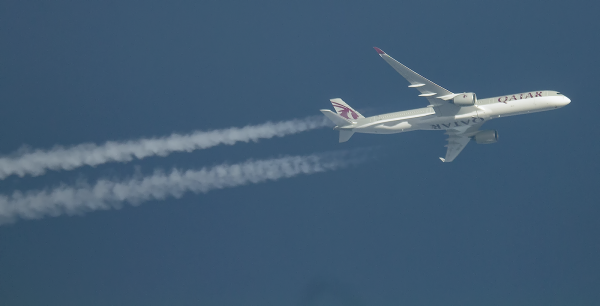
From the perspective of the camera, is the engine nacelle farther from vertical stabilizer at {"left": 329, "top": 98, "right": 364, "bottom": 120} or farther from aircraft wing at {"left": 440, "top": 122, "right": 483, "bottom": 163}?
vertical stabilizer at {"left": 329, "top": 98, "right": 364, "bottom": 120}

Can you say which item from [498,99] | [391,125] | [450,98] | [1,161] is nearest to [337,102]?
[391,125]

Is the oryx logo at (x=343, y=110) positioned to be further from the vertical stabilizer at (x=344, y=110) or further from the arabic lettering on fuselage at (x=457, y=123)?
the arabic lettering on fuselage at (x=457, y=123)

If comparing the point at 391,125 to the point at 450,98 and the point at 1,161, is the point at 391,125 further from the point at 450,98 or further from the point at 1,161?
the point at 1,161

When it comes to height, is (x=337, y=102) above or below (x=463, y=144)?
above

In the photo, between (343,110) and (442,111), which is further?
(343,110)

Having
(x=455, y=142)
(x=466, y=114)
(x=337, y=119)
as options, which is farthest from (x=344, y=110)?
(x=455, y=142)

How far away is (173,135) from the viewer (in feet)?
219

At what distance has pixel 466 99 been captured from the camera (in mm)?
55531

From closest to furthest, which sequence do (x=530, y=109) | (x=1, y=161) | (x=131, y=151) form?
1. (x=530, y=109)
2. (x=1, y=161)
3. (x=131, y=151)

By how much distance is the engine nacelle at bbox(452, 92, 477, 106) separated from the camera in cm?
5553

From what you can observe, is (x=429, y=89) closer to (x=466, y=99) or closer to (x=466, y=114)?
(x=466, y=99)

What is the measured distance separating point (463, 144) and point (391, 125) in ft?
34.0

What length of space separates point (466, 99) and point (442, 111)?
270cm

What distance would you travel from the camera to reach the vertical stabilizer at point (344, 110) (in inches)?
2370
